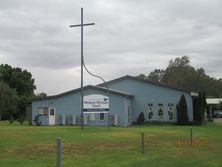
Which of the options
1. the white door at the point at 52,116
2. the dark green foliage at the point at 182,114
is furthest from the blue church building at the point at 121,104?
the dark green foliage at the point at 182,114

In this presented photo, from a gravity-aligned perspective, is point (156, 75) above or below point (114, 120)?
above

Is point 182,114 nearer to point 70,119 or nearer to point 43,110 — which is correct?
point 70,119

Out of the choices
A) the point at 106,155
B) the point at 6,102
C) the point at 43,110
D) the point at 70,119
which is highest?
the point at 6,102

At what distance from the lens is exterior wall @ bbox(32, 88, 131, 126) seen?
51.7 meters

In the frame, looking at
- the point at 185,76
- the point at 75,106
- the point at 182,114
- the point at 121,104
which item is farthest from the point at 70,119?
the point at 185,76

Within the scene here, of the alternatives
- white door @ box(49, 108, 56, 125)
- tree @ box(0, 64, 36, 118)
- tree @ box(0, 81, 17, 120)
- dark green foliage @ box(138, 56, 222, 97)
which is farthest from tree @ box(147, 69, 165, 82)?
white door @ box(49, 108, 56, 125)

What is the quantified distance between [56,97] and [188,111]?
49.3 feet

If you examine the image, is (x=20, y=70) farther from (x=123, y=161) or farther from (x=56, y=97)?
(x=123, y=161)

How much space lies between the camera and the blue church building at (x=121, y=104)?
51781 millimetres

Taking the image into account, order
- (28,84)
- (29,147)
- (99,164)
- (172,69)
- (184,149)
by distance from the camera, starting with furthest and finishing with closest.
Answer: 1. (172,69)
2. (28,84)
3. (184,149)
4. (29,147)
5. (99,164)

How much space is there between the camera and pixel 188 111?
186 ft

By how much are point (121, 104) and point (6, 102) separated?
25.4 m

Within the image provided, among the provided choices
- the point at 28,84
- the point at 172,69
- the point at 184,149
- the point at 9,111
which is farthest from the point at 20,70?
the point at 184,149

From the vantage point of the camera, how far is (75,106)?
53031mm
